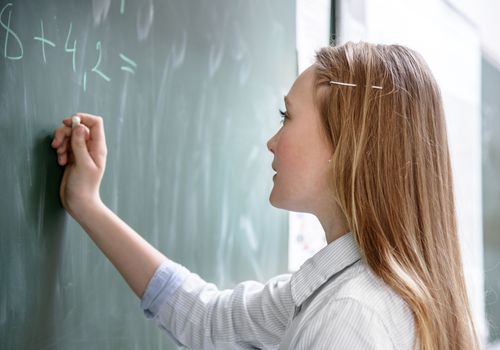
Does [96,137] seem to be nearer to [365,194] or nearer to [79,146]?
[79,146]

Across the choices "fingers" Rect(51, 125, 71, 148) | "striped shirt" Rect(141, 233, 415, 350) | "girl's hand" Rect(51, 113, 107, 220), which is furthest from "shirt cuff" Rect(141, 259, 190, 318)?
"fingers" Rect(51, 125, 71, 148)

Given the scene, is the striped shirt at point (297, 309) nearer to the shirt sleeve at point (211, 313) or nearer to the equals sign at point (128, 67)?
the shirt sleeve at point (211, 313)

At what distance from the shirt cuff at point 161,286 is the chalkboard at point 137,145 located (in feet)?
0.16

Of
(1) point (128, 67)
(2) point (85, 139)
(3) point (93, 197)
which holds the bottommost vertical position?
(3) point (93, 197)

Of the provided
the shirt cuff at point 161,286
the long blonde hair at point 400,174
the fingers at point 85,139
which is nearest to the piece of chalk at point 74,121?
the fingers at point 85,139

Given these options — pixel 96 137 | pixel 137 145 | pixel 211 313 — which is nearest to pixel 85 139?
pixel 96 137

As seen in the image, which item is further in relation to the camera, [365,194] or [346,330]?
[365,194]

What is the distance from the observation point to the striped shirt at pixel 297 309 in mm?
845

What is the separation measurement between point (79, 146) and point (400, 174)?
1.89 feet

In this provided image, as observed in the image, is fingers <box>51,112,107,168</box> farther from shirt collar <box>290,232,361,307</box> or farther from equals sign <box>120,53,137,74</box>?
shirt collar <box>290,232,361,307</box>

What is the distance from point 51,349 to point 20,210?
0.87 ft

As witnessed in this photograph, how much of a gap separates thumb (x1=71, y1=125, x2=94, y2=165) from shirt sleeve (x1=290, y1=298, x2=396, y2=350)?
51cm

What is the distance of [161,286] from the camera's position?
116 centimetres

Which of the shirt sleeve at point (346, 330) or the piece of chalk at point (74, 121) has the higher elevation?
the piece of chalk at point (74, 121)
